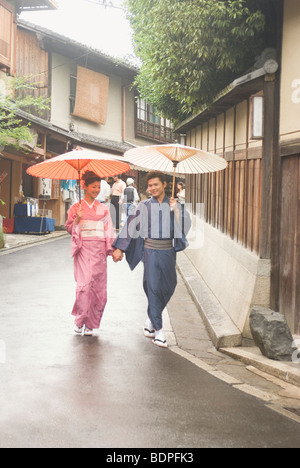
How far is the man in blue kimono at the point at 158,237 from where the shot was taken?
8.02 m

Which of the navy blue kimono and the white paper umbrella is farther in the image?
the navy blue kimono

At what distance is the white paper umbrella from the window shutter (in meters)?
21.1

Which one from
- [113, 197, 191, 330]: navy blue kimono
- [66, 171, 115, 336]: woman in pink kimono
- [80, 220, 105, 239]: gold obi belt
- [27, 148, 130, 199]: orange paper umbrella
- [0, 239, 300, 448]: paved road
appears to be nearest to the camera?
[0, 239, 300, 448]: paved road

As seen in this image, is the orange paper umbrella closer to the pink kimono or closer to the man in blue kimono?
the pink kimono

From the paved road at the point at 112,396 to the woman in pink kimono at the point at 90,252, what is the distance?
1.08ft

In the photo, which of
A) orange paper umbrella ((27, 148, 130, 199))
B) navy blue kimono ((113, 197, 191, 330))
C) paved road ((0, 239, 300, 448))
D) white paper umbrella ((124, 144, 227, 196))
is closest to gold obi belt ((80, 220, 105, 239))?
navy blue kimono ((113, 197, 191, 330))

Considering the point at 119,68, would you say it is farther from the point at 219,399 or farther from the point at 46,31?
the point at 219,399

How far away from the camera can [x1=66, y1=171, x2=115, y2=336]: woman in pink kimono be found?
8.15 metres

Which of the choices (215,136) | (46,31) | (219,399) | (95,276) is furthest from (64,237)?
(219,399)

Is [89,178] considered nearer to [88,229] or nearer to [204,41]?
[88,229]

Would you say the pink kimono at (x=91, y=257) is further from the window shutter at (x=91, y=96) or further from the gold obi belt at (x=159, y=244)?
the window shutter at (x=91, y=96)

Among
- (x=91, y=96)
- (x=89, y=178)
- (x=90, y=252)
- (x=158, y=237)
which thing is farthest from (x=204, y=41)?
(x=91, y=96)

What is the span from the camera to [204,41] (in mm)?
9461

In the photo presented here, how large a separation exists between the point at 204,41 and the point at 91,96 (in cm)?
2098
